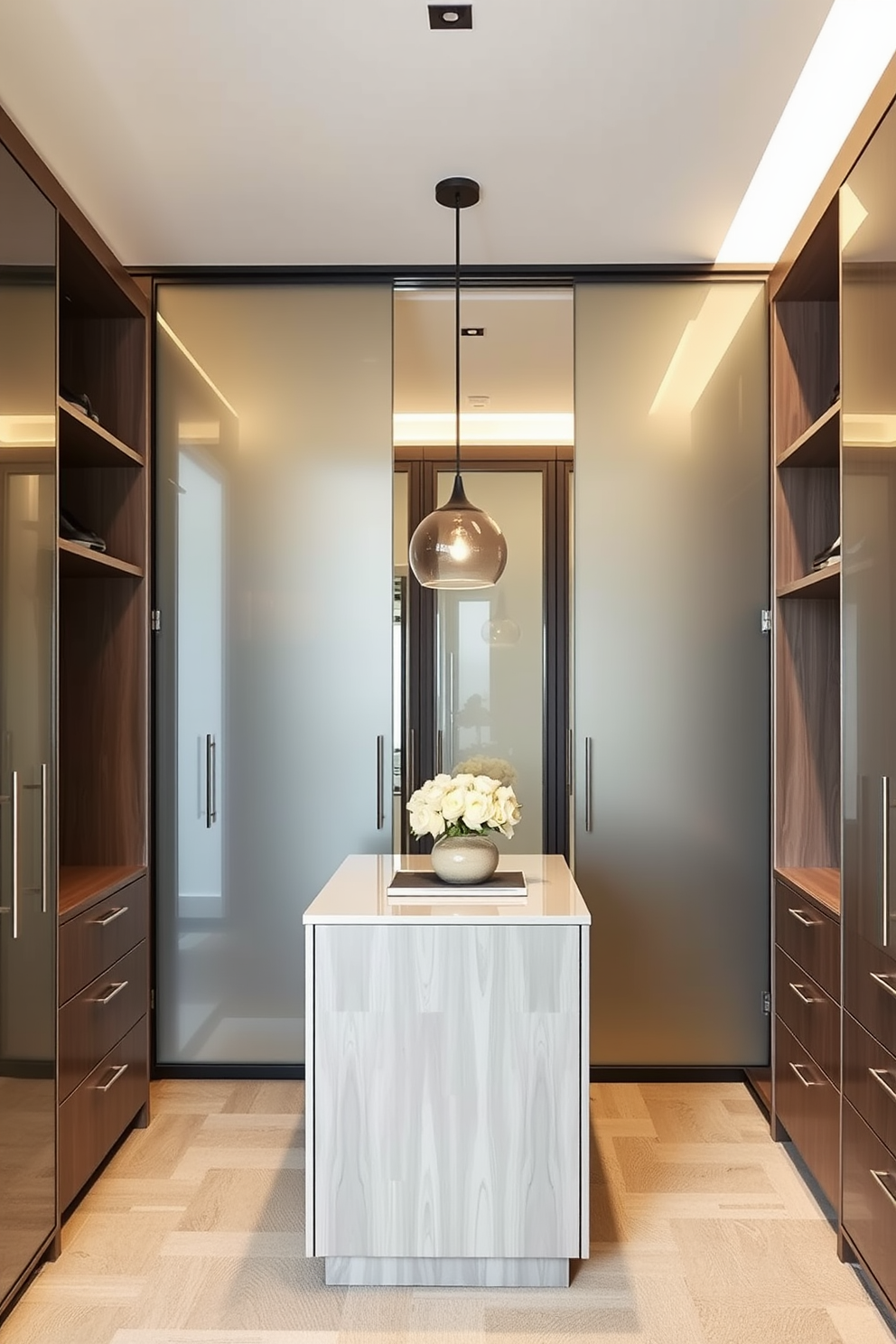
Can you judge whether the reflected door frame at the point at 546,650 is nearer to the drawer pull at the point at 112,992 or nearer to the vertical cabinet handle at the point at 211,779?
the vertical cabinet handle at the point at 211,779

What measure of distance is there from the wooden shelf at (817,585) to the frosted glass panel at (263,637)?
4.15ft

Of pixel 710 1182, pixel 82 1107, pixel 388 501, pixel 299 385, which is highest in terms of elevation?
pixel 299 385

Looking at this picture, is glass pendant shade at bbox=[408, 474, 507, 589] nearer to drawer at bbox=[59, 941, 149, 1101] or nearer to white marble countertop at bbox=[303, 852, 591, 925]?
white marble countertop at bbox=[303, 852, 591, 925]

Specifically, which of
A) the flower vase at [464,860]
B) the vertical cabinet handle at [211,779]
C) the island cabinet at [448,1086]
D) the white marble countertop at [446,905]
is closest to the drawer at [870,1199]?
the island cabinet at [448,1086]

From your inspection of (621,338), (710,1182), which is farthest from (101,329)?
(710,1182)

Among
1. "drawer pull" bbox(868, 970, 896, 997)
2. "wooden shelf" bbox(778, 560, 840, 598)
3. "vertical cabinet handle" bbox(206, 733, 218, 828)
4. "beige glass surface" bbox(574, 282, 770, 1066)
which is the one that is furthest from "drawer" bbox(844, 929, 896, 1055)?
"vertical cabinet handle" bbox(206, 733, 218, 828)

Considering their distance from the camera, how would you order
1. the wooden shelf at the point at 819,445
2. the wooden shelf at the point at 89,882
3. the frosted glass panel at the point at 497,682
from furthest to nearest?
the frosted glass panel at the point at 497,682 < the wooden shelf at the point at 819,445 < the wooden shelf at the point at 89,882

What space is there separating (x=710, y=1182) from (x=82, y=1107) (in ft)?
5.29

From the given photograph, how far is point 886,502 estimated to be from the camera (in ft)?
7.07

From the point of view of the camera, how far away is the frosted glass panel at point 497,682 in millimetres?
4621

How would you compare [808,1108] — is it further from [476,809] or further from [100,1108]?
[100,1108]

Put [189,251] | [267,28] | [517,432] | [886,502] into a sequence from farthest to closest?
[517,432]
[189,251]
[267,28]
[886,502]

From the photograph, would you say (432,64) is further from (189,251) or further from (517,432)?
(517,432)

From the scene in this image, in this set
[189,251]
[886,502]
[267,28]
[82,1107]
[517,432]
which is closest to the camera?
[886,502]
